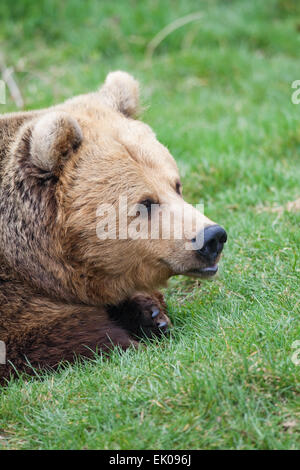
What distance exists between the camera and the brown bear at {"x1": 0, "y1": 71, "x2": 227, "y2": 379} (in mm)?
4445

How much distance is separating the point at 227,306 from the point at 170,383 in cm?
111

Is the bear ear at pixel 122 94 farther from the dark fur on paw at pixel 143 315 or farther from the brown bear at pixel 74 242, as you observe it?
the dark fur on paw at pixel 143 315

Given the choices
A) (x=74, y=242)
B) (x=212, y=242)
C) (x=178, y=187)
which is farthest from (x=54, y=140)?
(x=212, y=242)

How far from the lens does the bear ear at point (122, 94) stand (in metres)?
5.27

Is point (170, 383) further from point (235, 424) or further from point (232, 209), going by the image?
point (232, 209)

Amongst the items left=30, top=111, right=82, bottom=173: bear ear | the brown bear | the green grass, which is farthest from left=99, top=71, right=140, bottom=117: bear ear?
the green grass

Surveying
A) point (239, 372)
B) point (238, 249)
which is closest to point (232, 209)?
point (238, 249)

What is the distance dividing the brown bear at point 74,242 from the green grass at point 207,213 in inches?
11.0

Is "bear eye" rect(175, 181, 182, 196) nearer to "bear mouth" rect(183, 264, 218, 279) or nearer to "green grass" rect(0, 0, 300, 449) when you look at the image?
"bear mouth" rect(183, 264, 218, 279)

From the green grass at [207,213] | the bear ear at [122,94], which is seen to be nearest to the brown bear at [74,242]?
the green grass at [207,213]

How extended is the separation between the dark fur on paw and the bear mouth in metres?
0.45

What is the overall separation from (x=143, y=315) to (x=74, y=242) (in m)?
0.77

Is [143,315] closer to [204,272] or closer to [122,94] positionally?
[204,272]

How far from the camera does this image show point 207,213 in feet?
21.5
